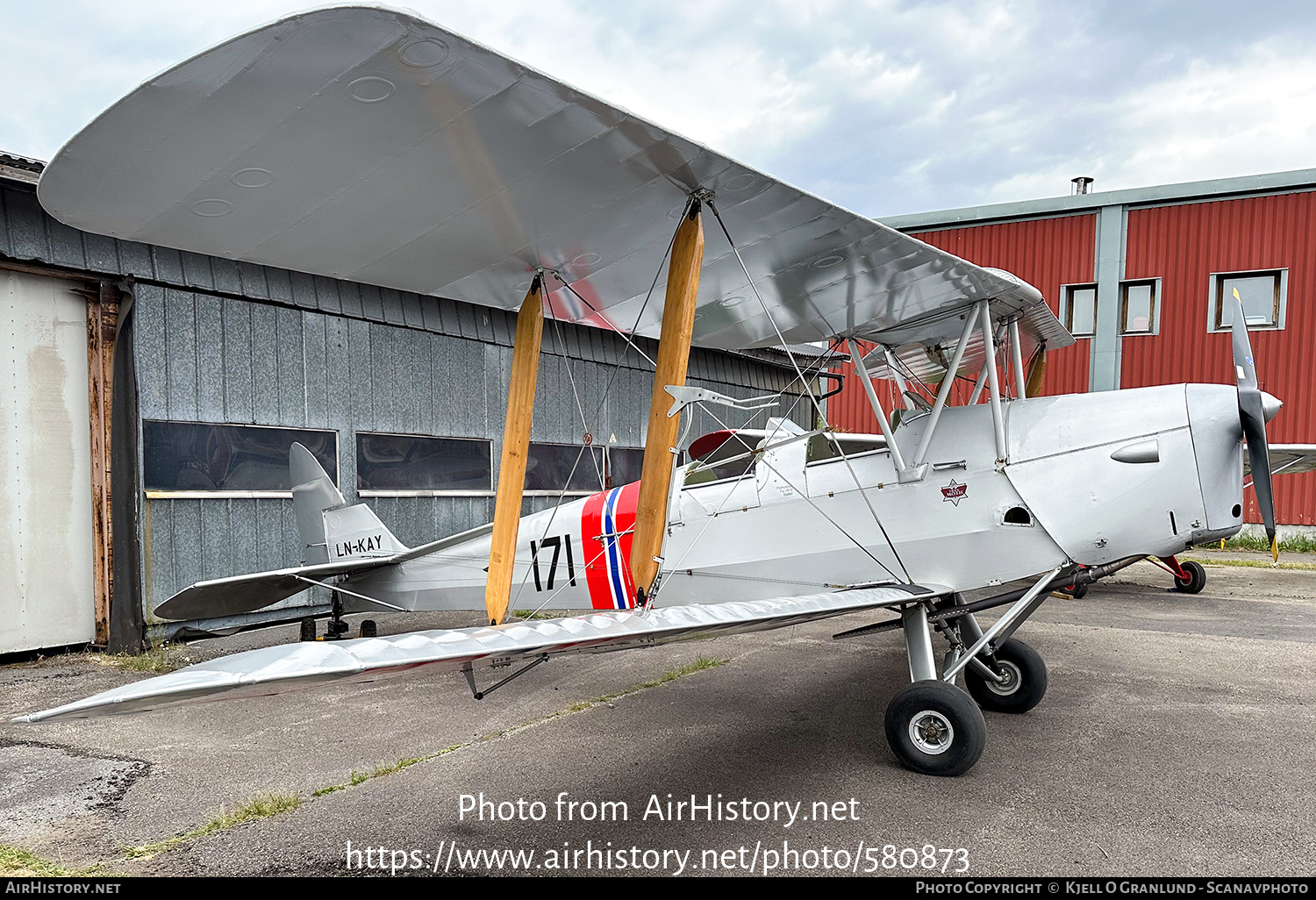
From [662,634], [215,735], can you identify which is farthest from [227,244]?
[215,735]

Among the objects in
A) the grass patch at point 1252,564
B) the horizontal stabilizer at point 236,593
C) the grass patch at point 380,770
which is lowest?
the grass patch at point 1252,564

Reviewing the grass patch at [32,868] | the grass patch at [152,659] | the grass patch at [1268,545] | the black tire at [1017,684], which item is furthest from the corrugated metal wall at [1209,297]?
the grass patch at [32,868]

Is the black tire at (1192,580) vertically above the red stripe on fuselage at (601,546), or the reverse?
the red stripe on fuselage at (601,546)

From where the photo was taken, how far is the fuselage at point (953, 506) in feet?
13.1

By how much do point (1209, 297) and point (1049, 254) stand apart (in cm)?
278

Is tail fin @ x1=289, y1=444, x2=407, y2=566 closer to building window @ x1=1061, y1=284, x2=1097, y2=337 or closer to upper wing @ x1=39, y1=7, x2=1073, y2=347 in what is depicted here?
upper wing @ x1=39, y1=7, x2=1073, y2=347

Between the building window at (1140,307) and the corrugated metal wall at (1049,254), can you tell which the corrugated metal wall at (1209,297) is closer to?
the building window at (1140,307)

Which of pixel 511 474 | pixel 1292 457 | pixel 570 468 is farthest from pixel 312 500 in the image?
pixel 1292 457

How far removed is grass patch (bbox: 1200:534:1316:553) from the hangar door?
15.3 metres

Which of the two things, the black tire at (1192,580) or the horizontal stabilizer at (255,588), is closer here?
the horizontal stabilizer at (255,588)

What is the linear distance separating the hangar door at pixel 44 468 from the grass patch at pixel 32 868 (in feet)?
15.7

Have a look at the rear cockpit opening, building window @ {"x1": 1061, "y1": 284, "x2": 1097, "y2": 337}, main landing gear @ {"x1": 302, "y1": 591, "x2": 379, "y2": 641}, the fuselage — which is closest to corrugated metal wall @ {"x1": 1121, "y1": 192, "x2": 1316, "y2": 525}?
building window @ {"x1": 1061, "y1": 284, "x2": 1097, "y2": 337}

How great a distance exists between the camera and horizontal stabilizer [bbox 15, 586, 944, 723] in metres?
1.79

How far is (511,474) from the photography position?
4.38 meters
